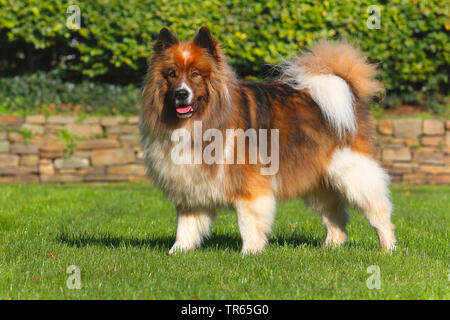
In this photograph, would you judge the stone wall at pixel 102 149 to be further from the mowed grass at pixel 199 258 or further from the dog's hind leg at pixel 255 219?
the dog's hind leg at pixel 255 219

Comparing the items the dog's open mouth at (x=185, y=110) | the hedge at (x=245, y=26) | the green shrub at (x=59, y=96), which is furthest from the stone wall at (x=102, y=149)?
the dog's open mouth at (x=185, y=110)

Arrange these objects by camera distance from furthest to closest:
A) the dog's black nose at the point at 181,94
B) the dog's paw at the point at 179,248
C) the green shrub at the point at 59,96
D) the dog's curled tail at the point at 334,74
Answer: the green shrub at the point at 59,96 → the dog's curled tail at the point at 334,74 → the dog's paw at the point at 179,248 → the dog's black nose at the point at 181,94

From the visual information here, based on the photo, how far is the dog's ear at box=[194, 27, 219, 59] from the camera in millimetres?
4848

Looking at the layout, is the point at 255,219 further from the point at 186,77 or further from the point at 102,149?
the point at 102,149

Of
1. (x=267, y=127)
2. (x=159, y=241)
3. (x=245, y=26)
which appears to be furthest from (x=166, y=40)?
(x=245, y=26)

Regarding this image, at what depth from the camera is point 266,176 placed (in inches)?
200

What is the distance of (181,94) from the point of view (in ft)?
15.1

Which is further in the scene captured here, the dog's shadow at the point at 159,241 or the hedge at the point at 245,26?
the hedge at the point at 245,26

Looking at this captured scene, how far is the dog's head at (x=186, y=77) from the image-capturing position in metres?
4.72

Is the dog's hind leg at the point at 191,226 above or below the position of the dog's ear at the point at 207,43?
below

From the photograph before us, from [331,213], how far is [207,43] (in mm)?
2115

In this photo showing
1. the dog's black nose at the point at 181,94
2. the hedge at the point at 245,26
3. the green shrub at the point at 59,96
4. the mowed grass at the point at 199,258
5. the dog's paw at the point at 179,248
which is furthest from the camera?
the green shrub at the point at 59,96
